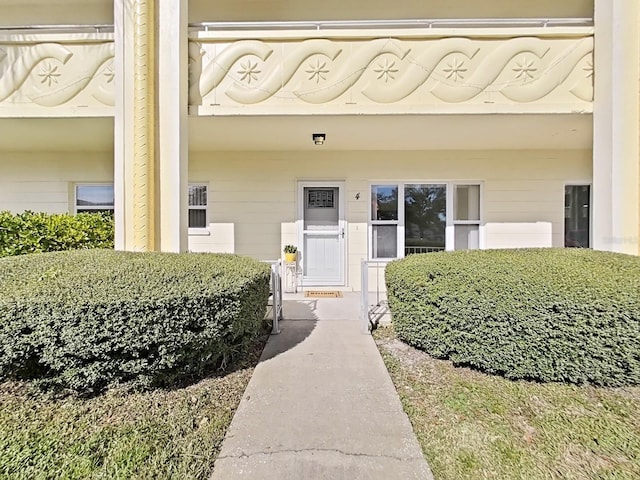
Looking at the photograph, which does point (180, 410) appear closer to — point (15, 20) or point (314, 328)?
point (314, 328)

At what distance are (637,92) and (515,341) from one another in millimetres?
4116

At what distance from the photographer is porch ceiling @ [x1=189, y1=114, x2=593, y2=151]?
17.4 feet

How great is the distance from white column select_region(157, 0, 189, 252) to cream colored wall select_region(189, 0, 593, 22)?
8.28 ft

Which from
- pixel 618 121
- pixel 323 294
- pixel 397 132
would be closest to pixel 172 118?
pixel 397 132

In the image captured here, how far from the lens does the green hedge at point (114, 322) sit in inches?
106

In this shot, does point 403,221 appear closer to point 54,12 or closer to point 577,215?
point 577,215

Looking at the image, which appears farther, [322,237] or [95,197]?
[95,197]

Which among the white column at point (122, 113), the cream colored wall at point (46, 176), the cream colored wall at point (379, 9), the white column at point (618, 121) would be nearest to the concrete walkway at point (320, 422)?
the white column at point (122, 113)

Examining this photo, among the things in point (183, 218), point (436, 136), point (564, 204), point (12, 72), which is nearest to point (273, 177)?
point (183, 218)

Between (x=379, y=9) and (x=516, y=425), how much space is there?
7.63 metres

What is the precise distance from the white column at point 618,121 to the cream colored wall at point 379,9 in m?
2.36

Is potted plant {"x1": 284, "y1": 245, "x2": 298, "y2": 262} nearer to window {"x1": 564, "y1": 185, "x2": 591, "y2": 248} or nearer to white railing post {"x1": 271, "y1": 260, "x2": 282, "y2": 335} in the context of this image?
white railing post {"x1": 271, "y1": 260, "x2": 282, "y2": 335}

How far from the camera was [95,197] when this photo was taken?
295 inches

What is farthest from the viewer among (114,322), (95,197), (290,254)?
(95,197)
